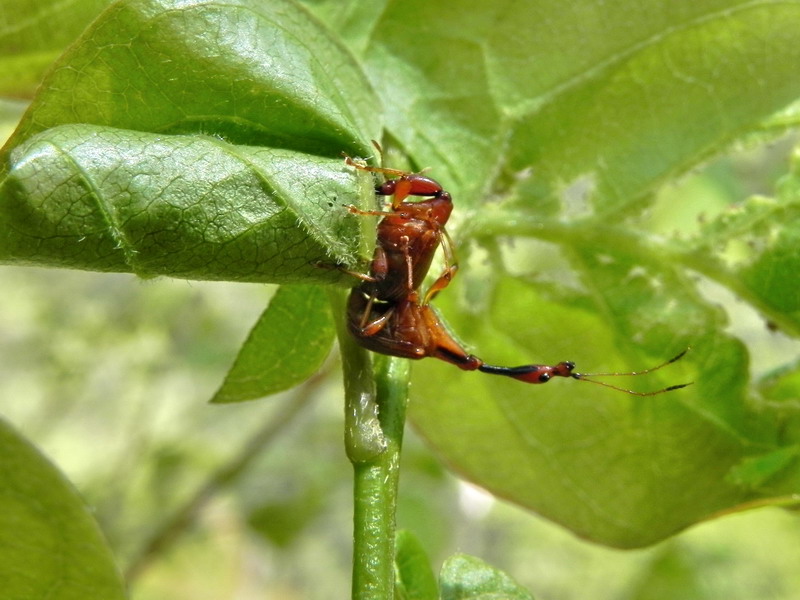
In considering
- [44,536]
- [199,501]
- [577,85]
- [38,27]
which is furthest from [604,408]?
[199,501]

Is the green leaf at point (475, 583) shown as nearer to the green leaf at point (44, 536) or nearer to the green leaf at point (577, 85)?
the green leaf at point (44, 536)

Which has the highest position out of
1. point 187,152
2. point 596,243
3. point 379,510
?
point 187,152

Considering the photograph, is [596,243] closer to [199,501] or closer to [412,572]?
[412,572]

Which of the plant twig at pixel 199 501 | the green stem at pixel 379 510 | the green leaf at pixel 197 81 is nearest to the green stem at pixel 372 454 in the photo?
the green stem at pixel 379 510

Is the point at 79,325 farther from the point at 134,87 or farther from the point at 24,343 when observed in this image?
the point at 134,87

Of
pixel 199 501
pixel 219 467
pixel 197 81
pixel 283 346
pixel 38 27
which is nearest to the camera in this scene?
pixel 197 81

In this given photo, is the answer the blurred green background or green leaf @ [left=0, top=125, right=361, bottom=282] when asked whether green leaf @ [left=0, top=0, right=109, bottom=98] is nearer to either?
green leaf @ [left=0, top=125, right=361, bottom=282]
